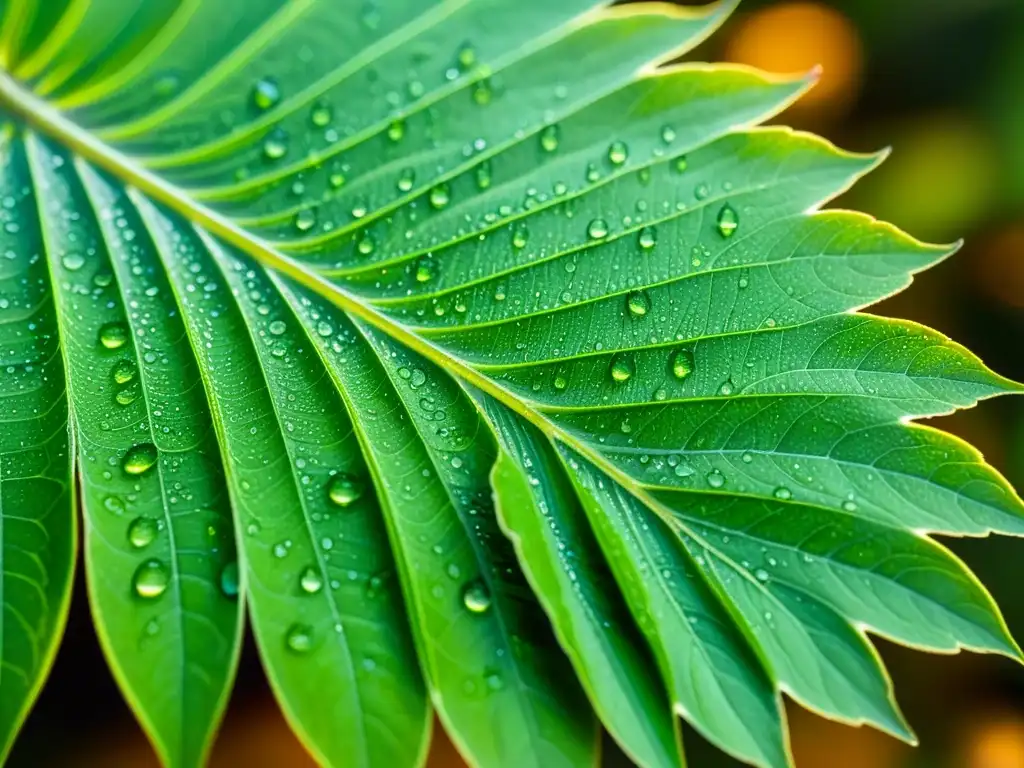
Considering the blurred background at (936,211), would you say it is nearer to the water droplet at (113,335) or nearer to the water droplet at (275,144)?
the water droplet at (113,335)

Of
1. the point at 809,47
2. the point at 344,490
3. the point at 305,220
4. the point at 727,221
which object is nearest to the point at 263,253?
the point at 305,220

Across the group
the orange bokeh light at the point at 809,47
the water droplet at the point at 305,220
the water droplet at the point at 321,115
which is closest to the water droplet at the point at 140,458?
the water droplet at the point at 305,220

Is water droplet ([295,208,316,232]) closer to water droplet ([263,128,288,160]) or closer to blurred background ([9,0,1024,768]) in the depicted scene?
water droplet ([263,128,288,160])

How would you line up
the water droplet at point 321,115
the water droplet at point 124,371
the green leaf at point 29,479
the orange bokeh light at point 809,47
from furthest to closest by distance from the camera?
the orange bokeh light at point 809,47, the water droplet at point 321,115, the water droplet at point 124,371, the green leaf at point 29,479

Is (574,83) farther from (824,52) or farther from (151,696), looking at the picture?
(824,52)

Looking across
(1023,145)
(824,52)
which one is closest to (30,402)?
(824,52)

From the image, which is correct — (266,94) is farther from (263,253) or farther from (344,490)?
(344,490)
